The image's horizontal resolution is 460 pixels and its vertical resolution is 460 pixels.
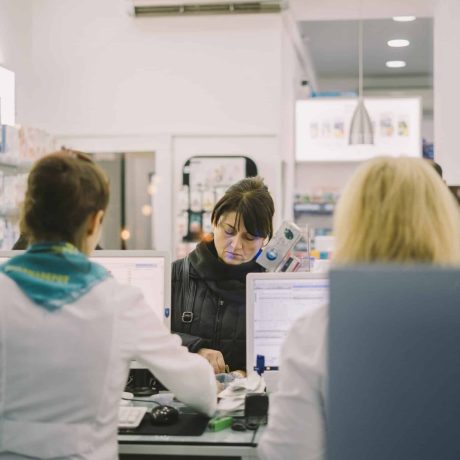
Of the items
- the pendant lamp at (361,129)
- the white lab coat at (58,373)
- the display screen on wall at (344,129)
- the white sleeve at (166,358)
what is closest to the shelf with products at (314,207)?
the display screen on wall at (344,129)

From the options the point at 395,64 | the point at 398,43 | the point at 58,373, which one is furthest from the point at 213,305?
the point at 395,64

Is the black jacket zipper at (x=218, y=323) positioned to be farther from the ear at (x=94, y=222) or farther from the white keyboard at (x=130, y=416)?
the ear at (x=94, y=222)

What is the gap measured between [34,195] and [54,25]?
574 centimetres

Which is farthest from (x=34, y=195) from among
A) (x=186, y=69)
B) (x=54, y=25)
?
(x=54, y=25)

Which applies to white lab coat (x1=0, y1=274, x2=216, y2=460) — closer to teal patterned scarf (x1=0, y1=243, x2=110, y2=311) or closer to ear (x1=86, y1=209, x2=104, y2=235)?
teal patterned scarf (x1=0, y1=243, x2=110, y2=311)

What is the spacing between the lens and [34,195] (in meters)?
1.99

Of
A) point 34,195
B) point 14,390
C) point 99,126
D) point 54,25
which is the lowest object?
point 14,390

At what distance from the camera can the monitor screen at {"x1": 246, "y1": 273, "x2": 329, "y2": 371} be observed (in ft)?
9.15

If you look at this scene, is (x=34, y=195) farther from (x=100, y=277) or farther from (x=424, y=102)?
(x=424, y=102)

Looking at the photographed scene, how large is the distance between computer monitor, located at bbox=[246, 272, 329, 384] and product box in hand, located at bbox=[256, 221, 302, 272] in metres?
0.27

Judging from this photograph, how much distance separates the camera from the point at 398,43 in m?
10.2

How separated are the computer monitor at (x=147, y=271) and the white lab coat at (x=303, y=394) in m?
1.16

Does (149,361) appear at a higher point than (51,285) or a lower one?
lower

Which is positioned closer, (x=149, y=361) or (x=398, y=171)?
(x=398, y=171)
